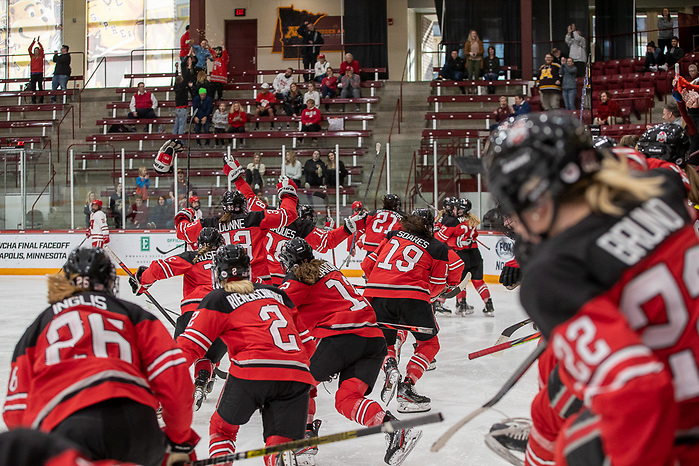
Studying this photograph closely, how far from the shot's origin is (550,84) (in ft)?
42.9

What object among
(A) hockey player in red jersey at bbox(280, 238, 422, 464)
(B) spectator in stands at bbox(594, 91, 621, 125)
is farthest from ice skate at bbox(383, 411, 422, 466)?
(B) spectator in stands at bbox(594, 91, 621, 125)

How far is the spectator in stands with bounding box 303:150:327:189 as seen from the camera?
36.1 feet

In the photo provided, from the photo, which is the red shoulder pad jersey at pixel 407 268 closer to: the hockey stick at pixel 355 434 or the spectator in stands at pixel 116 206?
the hockey stick at pixel 355 434

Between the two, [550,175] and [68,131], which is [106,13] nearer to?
[68,131]

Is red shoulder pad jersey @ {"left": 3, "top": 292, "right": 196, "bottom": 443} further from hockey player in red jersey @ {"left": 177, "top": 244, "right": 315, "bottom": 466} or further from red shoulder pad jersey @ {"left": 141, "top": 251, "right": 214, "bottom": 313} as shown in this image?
red shoulder pad jersey @ {"left": 141, "top": 251, "right": 214, "bottom": 313}

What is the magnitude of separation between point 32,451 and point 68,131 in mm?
15852

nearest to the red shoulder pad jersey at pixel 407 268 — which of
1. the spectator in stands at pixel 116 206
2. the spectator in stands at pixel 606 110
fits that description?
the spectator in stands at pixel 116 206

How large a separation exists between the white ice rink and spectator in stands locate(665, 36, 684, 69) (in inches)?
292

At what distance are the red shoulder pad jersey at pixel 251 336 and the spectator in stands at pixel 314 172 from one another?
7.94m

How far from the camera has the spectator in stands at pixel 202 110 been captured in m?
14.0

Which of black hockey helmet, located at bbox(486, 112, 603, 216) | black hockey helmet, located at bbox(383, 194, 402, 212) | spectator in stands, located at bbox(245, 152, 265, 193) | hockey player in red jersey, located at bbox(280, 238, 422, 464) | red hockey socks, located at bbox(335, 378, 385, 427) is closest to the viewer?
black hockey helmet, located at bbox(486, 112, 603, 216)

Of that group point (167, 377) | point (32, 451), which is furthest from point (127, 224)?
point (32, 451)

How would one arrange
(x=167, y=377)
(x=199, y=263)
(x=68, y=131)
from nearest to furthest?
(x=167, y=377)
(x=199, y=263)
(x=68, y=131)

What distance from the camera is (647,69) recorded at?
14.0m
